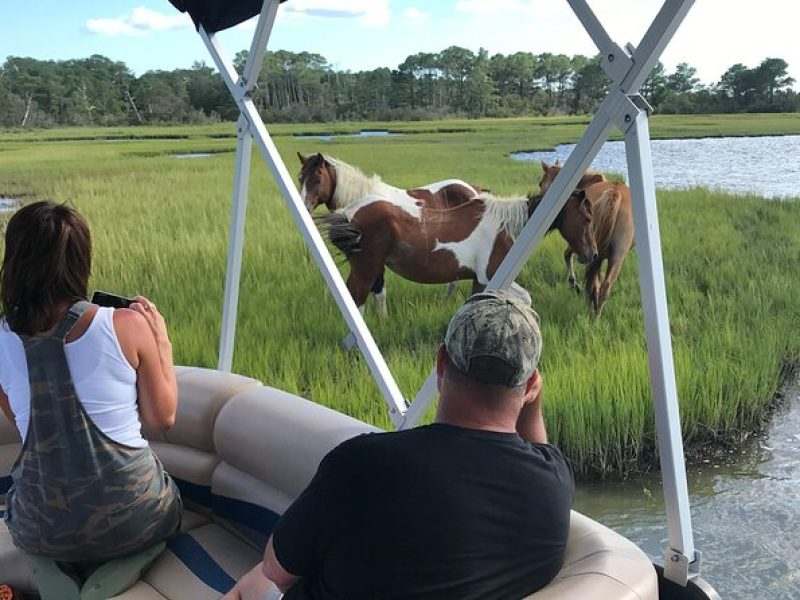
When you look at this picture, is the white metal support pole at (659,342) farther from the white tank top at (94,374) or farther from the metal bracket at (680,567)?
the white tank top at (94,374)

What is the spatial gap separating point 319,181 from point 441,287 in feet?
2.02

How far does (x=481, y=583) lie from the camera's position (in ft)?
2.82

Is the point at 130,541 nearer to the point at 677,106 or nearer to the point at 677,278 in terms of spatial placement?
the point at 677,106

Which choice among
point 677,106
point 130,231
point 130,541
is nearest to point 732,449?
point 677,106

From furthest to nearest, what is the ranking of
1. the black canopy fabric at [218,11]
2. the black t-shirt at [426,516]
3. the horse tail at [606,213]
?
the horse tail at [606,213] < the black canopy fabric at [218,11] < the black t-shirt at [426,516]

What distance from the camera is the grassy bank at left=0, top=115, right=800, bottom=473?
2.68 metres

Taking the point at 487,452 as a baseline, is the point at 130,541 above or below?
below

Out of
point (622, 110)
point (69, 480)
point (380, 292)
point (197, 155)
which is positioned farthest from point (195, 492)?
point (197, 155)

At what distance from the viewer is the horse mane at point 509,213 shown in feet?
8.64

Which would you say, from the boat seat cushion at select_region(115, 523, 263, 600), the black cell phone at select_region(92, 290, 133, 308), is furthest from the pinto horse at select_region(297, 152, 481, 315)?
the black cell phone at select_region(92, 290, 133, 308)

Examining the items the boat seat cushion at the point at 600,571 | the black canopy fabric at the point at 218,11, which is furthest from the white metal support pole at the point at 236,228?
the boat seat cushion at the point at 600,571

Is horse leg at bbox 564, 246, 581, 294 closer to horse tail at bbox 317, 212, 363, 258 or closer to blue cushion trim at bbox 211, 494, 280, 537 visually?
horse tail at bbox 317, 212, 363, 258

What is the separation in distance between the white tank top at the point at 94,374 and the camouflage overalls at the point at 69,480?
0.01 metres

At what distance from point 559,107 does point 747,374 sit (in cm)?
116
